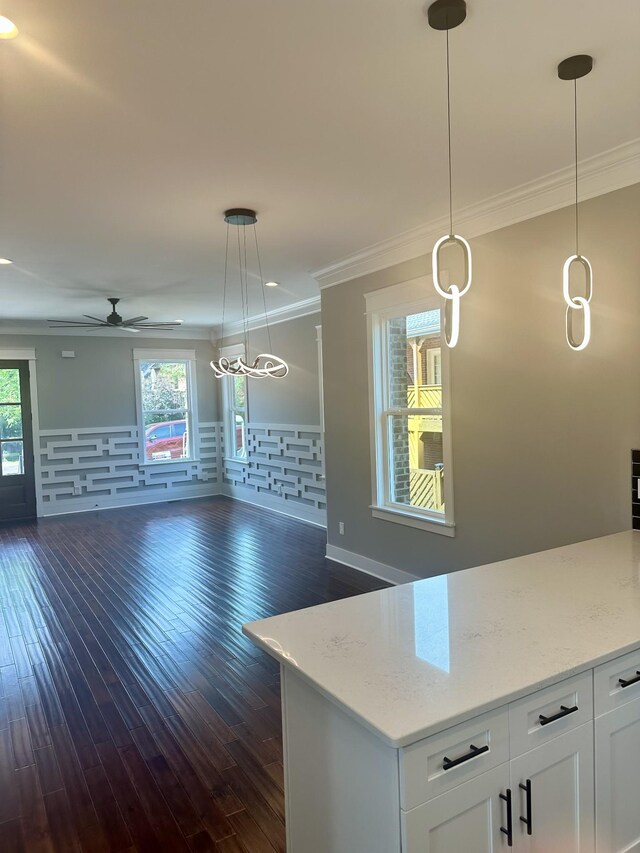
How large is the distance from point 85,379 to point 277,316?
314 cm

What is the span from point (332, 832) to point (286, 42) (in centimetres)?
231

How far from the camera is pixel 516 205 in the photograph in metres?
3.37

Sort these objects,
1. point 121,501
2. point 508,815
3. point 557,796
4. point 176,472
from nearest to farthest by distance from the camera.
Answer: point 508,815, point 557,796, point 121,501, point 176,472

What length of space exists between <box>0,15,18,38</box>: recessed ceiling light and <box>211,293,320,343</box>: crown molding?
4767 mm

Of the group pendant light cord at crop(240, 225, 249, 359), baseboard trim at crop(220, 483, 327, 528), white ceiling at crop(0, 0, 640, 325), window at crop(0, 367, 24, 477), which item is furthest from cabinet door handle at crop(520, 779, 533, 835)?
window at crop(0, 367, 24, 477)

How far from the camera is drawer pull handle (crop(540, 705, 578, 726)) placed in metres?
1.41

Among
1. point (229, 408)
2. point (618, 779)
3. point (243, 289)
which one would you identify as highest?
point (243, 289)

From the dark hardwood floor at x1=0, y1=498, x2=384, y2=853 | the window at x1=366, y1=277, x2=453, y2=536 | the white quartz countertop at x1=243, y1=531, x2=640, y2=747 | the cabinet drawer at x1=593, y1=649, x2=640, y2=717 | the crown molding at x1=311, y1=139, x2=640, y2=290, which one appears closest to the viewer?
the white quartz countertop at x1=243, y1=531, x2=640, y2=747

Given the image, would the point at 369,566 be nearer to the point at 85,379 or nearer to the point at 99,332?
the point at 85,379

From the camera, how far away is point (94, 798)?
2205 mm

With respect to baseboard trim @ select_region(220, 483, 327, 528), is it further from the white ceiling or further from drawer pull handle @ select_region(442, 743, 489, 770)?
drawer pull handle @ select_region(442, 743, 489, 770)

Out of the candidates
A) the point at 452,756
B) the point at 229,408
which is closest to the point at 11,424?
the point at 229,408

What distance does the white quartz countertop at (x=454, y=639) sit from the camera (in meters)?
1.29

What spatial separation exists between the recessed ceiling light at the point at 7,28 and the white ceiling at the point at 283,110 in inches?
0.7
